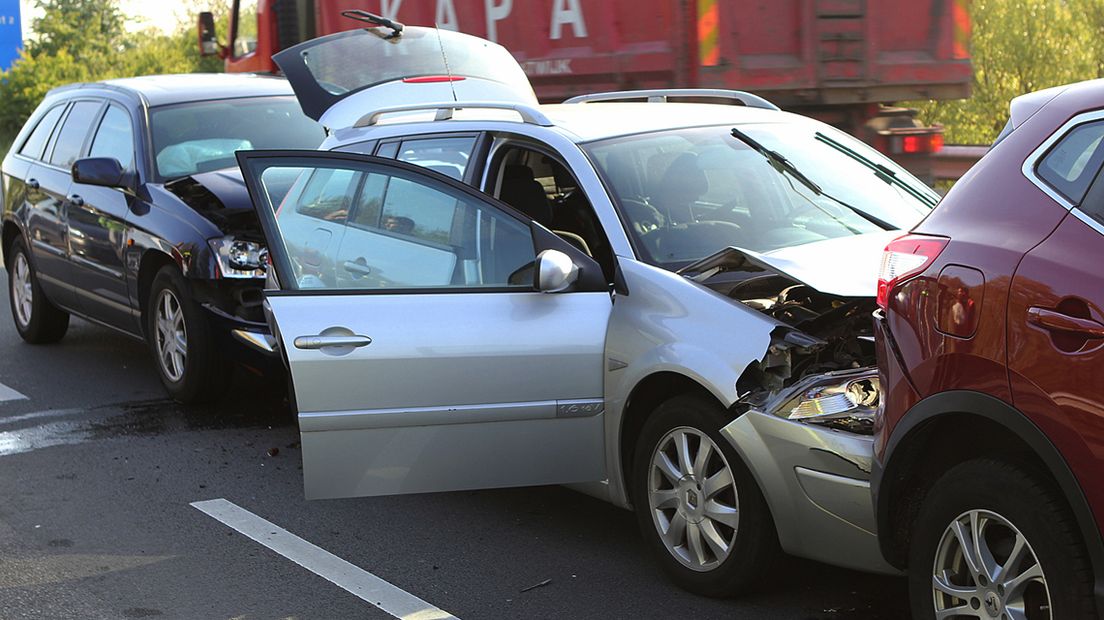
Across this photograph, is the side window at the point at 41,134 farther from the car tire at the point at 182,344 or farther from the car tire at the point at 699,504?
the car tire at the point at 699,504

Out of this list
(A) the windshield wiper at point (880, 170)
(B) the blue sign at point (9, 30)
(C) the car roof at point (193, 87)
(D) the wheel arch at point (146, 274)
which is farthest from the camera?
(B) the blue sign at point (9, 30)

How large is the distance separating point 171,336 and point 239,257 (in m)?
0.70

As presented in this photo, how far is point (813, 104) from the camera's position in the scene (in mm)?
11156

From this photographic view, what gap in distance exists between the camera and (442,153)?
19.4ft

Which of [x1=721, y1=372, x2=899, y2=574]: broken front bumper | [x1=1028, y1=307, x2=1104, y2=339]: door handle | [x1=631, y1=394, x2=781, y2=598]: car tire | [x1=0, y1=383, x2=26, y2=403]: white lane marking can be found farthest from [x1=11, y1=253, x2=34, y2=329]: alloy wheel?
[x1=1028, y1=307, x2=1104, y2=339]: door handle

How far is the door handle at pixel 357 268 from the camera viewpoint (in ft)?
16.5

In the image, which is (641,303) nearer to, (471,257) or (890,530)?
(471,257)

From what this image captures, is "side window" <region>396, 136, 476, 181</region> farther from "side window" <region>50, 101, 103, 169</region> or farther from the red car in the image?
"side window" <region>50, 101, 103, 169</region>

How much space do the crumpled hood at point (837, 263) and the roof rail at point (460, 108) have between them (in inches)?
47.5

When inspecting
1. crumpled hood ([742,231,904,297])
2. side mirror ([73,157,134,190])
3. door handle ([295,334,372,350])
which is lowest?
door handle ([295,334,372,350])

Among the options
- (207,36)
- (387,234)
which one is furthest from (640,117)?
(207,36)

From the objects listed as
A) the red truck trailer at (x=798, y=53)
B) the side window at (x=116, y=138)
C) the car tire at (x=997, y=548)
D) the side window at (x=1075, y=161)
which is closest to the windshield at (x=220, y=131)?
the side window at (x=116, y=138)

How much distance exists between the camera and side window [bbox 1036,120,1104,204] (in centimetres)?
332

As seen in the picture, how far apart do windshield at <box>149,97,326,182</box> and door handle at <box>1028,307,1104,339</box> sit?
20.1 feet
